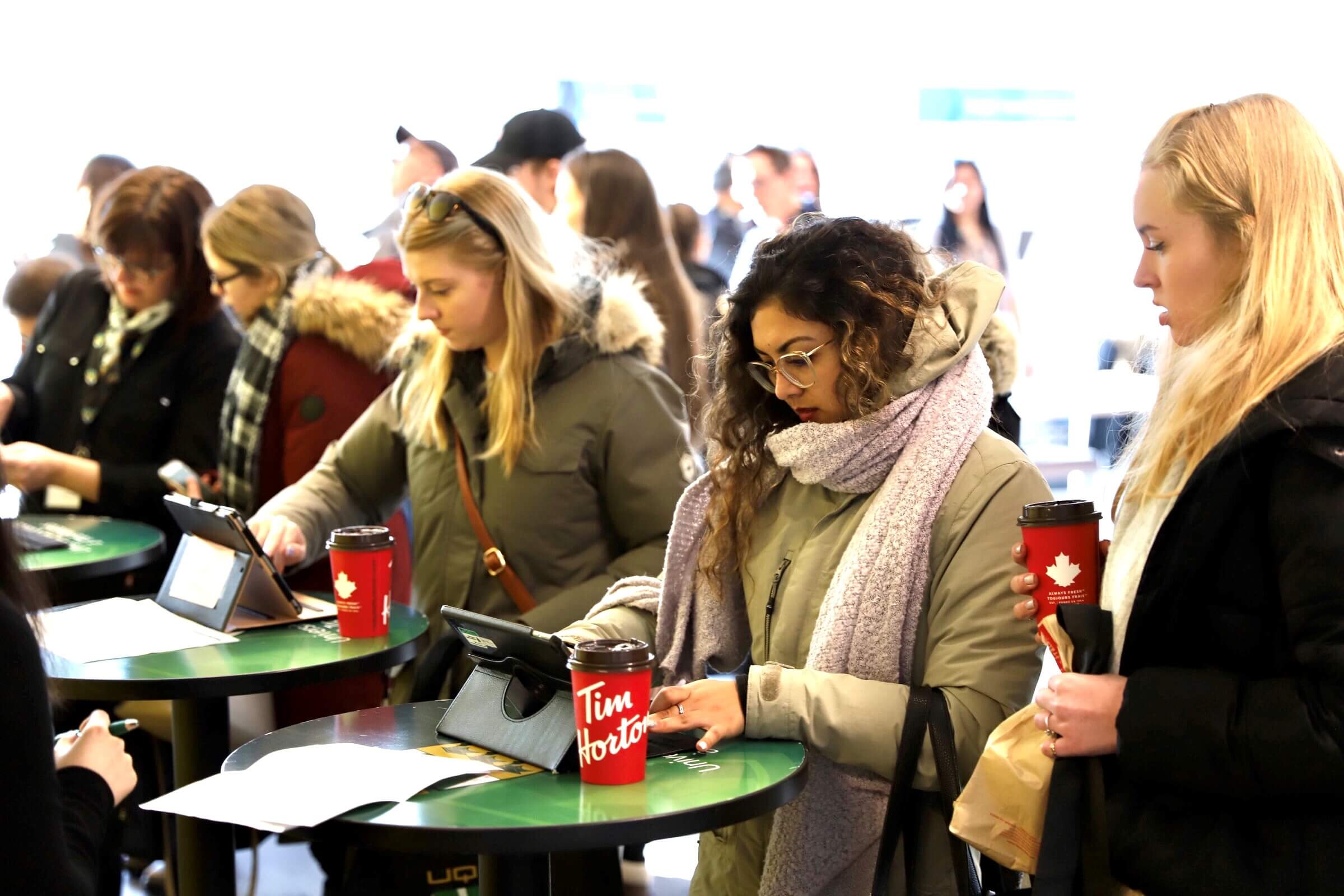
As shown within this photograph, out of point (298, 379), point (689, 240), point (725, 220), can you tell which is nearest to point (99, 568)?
point (298, 379)

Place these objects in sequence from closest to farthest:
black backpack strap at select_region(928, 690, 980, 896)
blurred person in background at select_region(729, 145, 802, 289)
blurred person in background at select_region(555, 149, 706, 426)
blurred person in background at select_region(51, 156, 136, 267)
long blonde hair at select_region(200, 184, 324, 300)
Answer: black backpack strap at select_region(928, 690, 980, 896) → long blonde hair at select_region(200, 184, 324, 300) → blurred person in background at select_region(555, 149, 706, 426) → blurred person in background at select_region(51, 156, 136, 267) → blurred person in background at select_region(729, 145, 802, 289)

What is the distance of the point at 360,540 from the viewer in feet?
8.04

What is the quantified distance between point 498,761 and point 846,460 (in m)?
0.67

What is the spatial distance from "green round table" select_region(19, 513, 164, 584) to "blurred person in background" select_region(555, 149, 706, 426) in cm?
150

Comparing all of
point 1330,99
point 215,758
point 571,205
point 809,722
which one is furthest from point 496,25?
point 809,722

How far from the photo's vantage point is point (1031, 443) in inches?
309

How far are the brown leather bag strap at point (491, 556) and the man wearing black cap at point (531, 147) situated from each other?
198 centimetres

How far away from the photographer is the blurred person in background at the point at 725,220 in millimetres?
6664

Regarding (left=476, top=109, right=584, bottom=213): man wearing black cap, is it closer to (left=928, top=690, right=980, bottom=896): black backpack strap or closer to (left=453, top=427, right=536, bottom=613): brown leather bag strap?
(left=453, top=427, right=536, bottom=613): brown leather bag strap

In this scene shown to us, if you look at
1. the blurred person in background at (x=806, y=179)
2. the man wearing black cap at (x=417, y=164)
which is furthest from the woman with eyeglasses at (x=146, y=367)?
the blurred person in background at (x=806, y=179)

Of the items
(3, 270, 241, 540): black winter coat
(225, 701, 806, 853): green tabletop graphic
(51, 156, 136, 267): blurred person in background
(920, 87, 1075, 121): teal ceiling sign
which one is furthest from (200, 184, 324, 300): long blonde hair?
(920, 87, 1075, 121): teal ceiling sign

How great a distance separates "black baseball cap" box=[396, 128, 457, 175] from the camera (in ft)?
17.8

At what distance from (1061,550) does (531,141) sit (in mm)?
3318

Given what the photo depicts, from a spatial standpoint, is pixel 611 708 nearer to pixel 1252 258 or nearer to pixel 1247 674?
pixel 1247 674
